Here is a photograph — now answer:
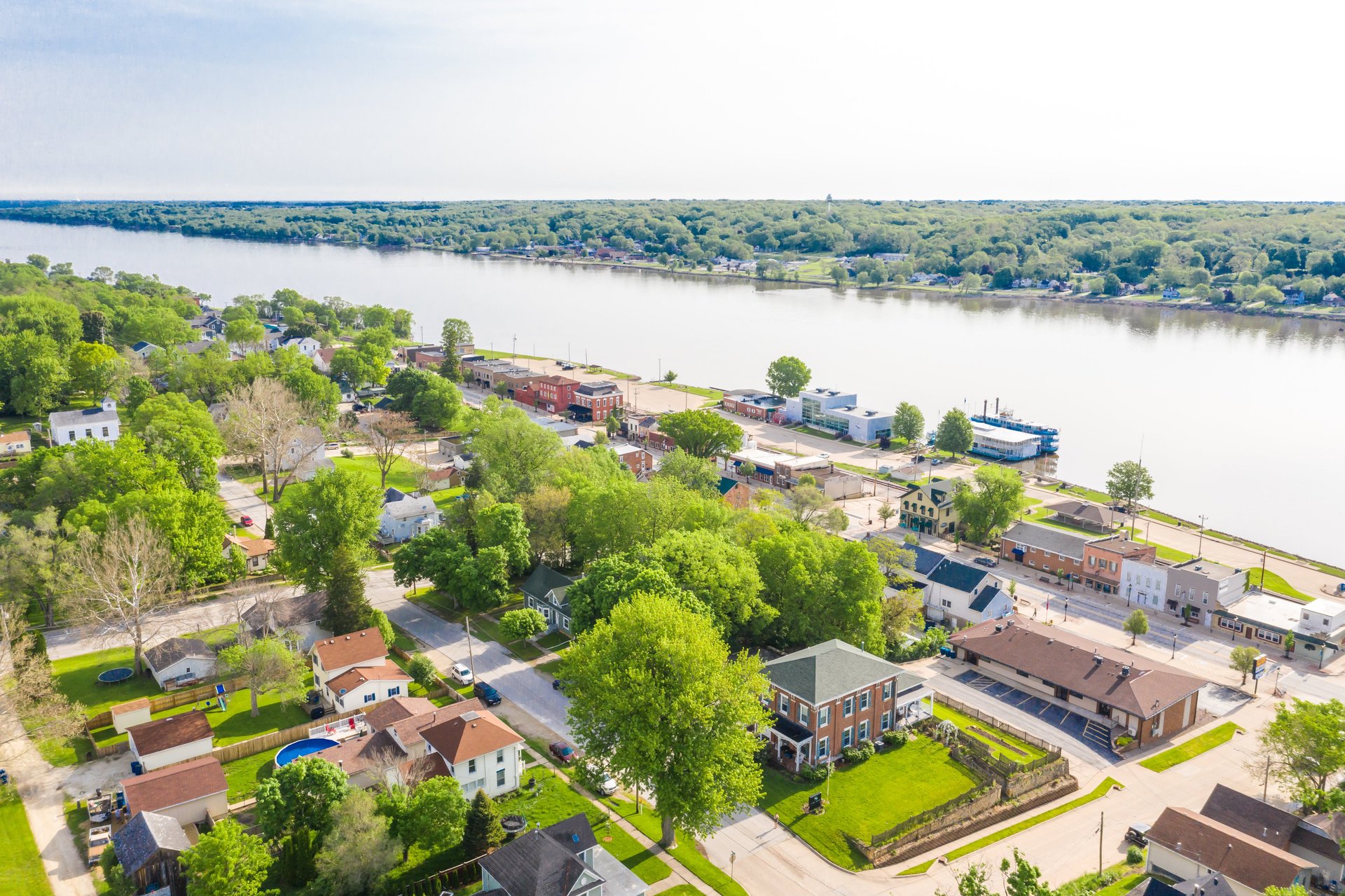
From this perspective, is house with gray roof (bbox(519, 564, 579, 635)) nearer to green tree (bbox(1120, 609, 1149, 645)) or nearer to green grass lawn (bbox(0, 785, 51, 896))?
green grass lawn (bbox(0, 785, 51, 896))

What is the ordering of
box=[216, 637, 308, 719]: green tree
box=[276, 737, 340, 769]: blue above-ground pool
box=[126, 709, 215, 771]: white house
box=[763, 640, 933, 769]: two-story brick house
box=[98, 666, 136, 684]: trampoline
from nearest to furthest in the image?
box=[126, 709, 215, 771]: white house < box=[276, 737, 340, 769]: blue above-ground pool < box=[763, 640, 933, 769]: two-story brick house < box=[216, 637, 308, 719]: green tree < box=[98, 666, 136, 684]: trampoline

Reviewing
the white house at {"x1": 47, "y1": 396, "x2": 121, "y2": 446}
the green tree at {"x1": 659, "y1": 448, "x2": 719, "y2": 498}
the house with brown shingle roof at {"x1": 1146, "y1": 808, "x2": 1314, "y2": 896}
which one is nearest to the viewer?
the house with brown shingle roof at {"x1": 1146, "y1": 808, "x2": 1314, "y2": 896}

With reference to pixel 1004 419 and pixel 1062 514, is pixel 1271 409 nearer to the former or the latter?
pixel 1004 419

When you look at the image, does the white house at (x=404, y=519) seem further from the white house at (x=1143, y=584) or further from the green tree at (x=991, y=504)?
the white house at (x=1143, y=584)

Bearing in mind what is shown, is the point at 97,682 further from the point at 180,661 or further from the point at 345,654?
the point at 345,654

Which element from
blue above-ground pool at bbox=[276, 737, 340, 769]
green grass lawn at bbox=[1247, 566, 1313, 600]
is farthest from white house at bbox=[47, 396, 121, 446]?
green grass lawn at bbox=[1247, 566, 1313, 600]

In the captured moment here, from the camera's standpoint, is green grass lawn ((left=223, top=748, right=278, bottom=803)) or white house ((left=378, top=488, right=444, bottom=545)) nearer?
green grass lawn ((left=223, top=748, right=278, bottom=803))

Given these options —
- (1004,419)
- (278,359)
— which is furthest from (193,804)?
(1004,419)
